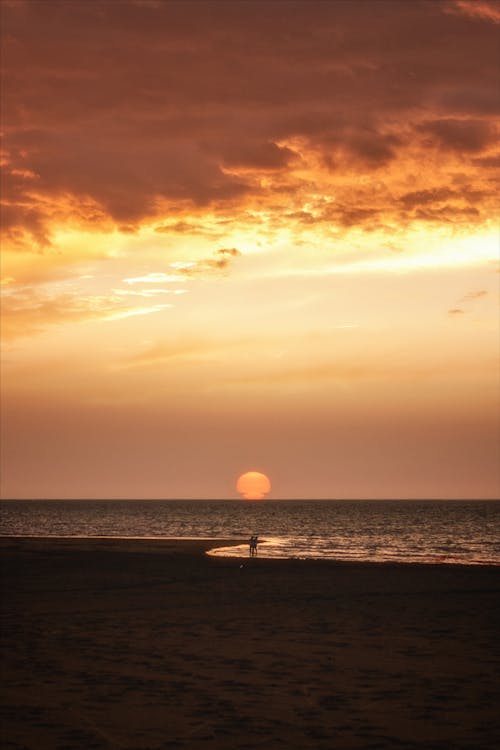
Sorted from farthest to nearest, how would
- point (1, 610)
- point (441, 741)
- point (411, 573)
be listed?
point (411, 573)
point (1, 610)
point (441, 741)

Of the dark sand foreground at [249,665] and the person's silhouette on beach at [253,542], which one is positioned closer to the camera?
the dark sand foreground at [249,665]

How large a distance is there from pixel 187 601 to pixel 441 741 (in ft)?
51.9

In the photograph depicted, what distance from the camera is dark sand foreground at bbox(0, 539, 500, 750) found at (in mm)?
11742

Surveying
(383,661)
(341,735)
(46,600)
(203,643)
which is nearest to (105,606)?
(46,600)

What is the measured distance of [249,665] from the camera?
16.1 metres

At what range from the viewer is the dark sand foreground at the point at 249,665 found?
38.5 feet

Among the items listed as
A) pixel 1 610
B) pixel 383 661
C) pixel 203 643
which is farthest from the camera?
pixel 1 610

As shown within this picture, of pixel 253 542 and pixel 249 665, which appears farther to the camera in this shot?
pixel 253 542

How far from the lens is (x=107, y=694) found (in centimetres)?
1380

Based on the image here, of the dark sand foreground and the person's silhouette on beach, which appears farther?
the person's silhouette on beach

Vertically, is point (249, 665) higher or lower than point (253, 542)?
lower

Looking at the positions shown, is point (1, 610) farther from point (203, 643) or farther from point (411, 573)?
point (411, 573)

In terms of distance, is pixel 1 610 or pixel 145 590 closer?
pixel 1 610

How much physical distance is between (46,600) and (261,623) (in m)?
7.94
